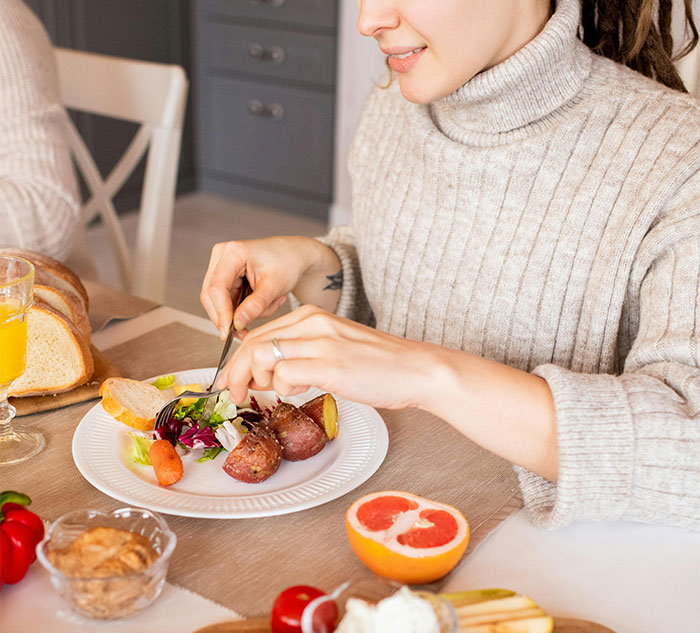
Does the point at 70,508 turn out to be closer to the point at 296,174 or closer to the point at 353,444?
the point at 353,444

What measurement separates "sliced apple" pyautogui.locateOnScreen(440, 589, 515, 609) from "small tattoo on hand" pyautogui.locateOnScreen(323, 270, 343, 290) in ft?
2.70

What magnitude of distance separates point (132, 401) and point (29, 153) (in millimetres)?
886

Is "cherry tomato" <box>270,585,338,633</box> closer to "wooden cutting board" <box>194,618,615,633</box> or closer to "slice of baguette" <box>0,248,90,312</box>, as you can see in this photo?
"wooden cutting board" <box>194,618,615,633</box>

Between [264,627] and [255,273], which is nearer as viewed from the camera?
[264,627]

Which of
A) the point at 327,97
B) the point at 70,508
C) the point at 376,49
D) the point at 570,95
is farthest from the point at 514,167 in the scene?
the point at 327,97

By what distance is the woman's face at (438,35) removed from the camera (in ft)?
3.47

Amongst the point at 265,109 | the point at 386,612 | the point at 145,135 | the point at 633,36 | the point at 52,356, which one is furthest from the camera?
the point at 265,109

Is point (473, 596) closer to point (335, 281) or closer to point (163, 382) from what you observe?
point (163, 382)

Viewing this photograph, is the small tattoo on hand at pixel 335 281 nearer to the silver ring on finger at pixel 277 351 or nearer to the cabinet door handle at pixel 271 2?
the silver ring on finger at pixel 277 351

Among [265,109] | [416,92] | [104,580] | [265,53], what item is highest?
[416,92]

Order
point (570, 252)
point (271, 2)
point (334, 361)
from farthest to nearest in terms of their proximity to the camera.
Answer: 1. point (271, 2)
2. point (570, 252)
3. point (334, 361)

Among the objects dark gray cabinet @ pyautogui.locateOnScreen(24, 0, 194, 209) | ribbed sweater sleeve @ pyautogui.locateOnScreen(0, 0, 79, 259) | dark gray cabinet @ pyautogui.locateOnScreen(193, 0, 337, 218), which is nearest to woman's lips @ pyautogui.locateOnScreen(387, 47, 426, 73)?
ribbed sweater sleeve @ pyautogui.locateOnScreen(0, 0, 79, 259)

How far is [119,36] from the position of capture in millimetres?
4145

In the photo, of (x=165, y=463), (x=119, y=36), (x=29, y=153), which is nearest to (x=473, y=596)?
(x=165, y=463)
